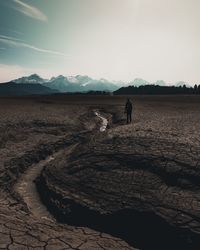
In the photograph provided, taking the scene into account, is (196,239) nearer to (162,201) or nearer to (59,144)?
(162,201)

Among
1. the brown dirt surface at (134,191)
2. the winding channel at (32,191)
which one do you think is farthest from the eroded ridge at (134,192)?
the winding channel at (32,191)

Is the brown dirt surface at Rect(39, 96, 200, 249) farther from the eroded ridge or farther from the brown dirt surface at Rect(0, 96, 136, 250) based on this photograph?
the brown dirt surface at Rect(0, 96, 136, 250)

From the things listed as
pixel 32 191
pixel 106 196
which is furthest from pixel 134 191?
pixel 32 191

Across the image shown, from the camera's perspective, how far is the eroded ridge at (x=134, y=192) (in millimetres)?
7977

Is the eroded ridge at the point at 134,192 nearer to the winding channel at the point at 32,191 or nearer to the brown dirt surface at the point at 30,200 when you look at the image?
the winding channel at the point at 32,191

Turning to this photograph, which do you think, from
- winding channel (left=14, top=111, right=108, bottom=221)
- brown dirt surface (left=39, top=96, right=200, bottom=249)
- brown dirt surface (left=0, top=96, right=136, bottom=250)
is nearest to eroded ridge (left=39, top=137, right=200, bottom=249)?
brown dirt surface (left=39, top=96, right=200, bottom=249)

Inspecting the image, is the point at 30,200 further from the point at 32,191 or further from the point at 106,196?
the point at 106,196

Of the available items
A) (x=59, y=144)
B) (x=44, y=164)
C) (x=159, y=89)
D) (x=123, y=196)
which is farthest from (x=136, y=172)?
(x=159, y=89)

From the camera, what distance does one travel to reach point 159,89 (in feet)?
563

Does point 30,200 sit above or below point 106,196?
below

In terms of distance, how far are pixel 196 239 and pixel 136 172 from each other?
377cm

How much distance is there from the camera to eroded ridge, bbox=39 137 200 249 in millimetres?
7977

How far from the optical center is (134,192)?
31.5 ft

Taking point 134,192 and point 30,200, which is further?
point 30,200
